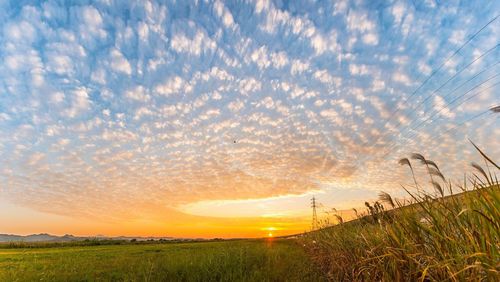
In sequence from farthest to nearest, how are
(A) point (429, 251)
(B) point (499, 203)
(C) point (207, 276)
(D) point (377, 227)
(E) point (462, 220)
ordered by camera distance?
(C) point (207, 276)
(D) point (377, 227)
(A) point (429, 251)
(E) point (462, 220)
(B) point (499, 203)

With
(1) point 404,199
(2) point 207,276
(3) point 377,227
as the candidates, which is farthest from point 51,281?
(1) point 404,199

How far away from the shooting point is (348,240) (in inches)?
341

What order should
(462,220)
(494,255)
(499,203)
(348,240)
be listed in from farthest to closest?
(348,240) < (462,220) < (494,255) < (499,203)

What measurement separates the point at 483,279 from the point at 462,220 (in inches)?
36.5

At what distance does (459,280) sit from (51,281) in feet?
38.4

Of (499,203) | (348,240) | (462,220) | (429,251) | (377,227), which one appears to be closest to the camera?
(499,203)

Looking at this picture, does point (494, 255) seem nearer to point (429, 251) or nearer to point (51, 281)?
point (429, 251)

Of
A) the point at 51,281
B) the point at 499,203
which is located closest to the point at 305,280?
the point at 499,203

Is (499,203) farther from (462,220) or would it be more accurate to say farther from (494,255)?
(462,220)

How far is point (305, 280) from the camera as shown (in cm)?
916

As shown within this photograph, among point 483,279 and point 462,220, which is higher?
point 462,220

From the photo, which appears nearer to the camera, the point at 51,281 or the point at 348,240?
the point at 348,240

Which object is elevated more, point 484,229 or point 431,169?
point 431,169

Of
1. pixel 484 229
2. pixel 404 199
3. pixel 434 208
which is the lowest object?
pixel 484 229
